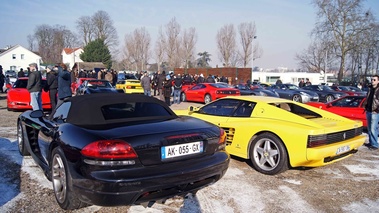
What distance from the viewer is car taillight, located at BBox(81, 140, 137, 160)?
9.16 ft

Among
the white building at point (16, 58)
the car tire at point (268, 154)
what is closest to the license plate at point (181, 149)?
the car tire at point (268, 154)

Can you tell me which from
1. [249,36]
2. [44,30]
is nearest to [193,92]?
[249,36]

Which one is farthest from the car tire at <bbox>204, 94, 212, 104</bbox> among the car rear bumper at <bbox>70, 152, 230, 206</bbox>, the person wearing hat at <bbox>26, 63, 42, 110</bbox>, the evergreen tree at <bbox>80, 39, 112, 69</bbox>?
the evergreen tree at <bbox>80, 39, 112, 69</bbox>

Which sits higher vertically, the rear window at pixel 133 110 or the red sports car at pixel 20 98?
the rear window at pixel 133 110

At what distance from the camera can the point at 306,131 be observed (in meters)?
4.37

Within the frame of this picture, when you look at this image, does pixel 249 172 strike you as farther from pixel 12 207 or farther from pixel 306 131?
pixel 12 207

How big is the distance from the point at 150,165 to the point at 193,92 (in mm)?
13907

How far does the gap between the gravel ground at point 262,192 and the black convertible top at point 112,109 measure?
3.22 ft

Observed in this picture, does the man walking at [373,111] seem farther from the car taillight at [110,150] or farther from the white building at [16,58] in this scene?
the white building at [16,58]

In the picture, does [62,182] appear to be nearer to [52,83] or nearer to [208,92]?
[52,83]

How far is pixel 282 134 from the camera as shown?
15.1 feet

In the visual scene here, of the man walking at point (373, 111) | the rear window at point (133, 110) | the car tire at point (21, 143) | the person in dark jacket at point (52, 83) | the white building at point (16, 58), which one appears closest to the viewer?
the rear window at point (133, 110)

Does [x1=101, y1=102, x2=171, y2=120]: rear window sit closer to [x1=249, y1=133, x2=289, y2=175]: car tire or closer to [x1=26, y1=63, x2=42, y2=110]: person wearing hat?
[x1=249, y1=133, x2=289, y2=175]: car tire

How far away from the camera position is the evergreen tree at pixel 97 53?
56.8 metres
